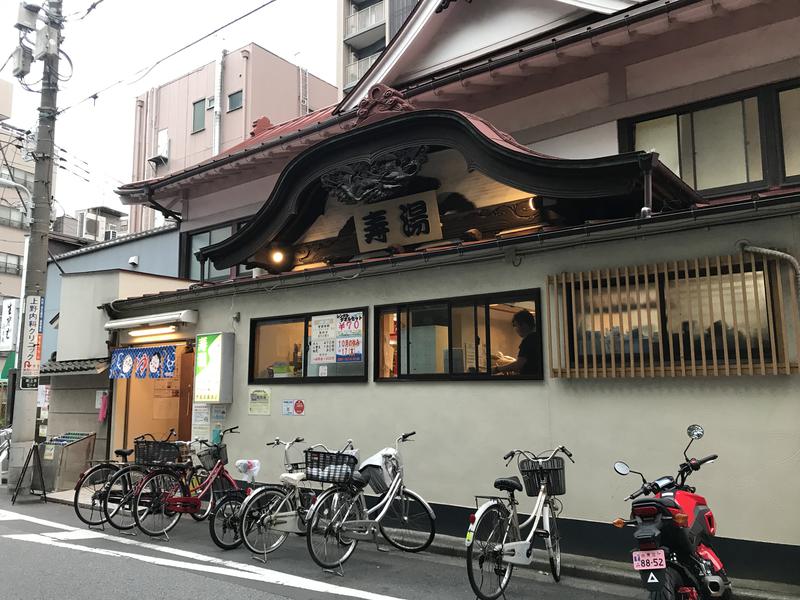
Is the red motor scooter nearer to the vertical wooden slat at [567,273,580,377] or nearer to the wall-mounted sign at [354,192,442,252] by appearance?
the vertical wooden slat at [567,273,580,377]

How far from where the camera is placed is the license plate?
448 cm

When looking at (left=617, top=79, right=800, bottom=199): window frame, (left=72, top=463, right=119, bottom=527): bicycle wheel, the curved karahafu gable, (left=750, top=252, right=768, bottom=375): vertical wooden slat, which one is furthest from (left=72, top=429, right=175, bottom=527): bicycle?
(left=617, top=79, right=800, bottom=199): window frame

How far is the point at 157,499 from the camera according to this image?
30.1ft

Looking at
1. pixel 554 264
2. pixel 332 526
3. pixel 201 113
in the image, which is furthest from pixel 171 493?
pixel 201 113

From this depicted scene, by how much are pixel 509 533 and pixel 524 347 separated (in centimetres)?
271

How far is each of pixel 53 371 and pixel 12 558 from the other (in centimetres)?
789

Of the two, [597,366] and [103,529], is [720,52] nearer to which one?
[597,366]

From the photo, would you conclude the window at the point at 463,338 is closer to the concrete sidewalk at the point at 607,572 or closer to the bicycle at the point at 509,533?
the bicycle at the point at 509,533

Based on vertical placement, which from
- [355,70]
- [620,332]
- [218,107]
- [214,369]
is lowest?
[214,369]

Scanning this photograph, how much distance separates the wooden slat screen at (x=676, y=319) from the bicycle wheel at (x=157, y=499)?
5.82 metres

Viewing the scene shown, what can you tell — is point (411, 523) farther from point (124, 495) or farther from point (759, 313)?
point (759, 313)

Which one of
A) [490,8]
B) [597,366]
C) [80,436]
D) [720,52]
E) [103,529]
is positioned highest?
[490,8]

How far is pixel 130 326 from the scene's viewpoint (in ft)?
44.7

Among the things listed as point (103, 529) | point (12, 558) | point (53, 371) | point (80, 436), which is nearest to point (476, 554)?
point (12, 558)
